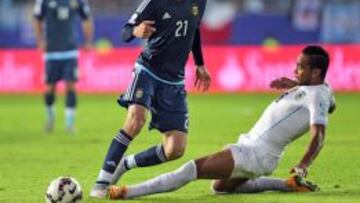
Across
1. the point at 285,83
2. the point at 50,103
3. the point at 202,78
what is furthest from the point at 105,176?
the point at 50,103

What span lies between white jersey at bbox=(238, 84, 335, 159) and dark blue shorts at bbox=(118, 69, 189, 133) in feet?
2.55

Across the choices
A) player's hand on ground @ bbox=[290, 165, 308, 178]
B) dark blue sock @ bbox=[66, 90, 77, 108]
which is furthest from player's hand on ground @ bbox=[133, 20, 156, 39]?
dark blue sock @ bbox=[66, 90, 77, 108]

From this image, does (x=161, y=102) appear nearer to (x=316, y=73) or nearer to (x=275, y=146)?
(x=275, y=146)

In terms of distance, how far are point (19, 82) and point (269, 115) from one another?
1928cm

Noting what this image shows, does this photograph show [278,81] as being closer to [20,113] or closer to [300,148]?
[300,148]

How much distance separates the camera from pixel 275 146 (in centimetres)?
949

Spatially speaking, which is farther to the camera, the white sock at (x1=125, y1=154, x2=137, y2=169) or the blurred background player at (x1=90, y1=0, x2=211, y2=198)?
the white sock at (x1=125, y1=154, x2=137, y2=169)

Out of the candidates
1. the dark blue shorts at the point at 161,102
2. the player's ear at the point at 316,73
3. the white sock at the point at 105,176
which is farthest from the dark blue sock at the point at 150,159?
the player's ear at the point at 316,73

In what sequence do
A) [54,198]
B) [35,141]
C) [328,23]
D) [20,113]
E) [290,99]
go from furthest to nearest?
1. [328,23]
2. [20,113]
3. [35,141]
4. [290,99]
5. [54,198]

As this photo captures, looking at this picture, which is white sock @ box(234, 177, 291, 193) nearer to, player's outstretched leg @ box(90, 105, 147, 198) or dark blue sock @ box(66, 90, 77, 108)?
player's outstretched leg @ box(90, 105, 147, 198)

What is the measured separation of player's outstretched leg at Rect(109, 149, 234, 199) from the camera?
9272 millimetres

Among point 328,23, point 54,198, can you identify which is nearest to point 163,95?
point 54,198

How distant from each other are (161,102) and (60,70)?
320 inches

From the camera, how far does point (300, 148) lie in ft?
48.3
